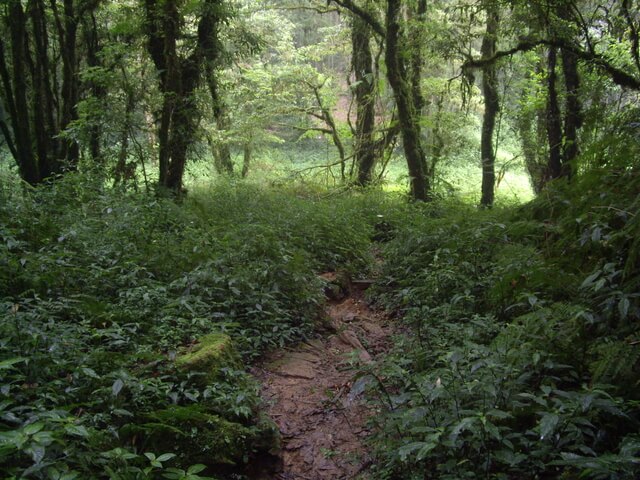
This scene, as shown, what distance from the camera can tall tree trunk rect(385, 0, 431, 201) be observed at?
463 inches

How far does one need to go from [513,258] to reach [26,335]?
16.0ft

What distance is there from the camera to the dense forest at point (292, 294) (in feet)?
9.07

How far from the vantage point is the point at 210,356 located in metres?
3.92

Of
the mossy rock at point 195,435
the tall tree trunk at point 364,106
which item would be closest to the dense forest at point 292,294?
the mossy rock at point 195,435

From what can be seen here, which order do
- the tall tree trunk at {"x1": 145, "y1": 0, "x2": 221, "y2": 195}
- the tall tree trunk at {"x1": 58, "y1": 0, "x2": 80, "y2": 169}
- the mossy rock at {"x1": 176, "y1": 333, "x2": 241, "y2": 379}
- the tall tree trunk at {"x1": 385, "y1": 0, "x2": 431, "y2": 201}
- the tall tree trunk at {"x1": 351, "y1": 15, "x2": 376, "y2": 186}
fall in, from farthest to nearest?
the tall tree trunk at {"x1": 351, "y1": 15, "x2": 376, "y2": 186} < the tall tree trunk at {"x1": 385, "y1": 0, "x2": 431, "y2": 201} < the tall tree trunk at {"x1": 58, "y1": 0, "x2": 80, "y2": 169} < the tall tree trunk at {"x1": 145, "y1": 0, "x2": 221, "y2": 195} < the mossy rock at {"x1": 176, "y1": 333, "x2": 241, "y2": 379}

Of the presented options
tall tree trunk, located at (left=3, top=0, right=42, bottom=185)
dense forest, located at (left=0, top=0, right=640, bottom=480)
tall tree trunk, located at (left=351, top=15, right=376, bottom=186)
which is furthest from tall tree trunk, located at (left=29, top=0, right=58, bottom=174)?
tall tree trunk, located at (left=351, top=15, right=376, bottom=186)

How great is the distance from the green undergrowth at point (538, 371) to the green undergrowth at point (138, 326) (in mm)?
1252

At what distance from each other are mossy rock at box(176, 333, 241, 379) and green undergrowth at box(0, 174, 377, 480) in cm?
1

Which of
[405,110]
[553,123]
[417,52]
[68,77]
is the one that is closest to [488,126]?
[417,52]

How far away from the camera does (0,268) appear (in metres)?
4.27

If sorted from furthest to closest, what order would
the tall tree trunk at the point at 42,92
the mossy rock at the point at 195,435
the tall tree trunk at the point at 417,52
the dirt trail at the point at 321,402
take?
the tall tree trunk at the point at 417,52, the tall tree trunk at the point at 42,92, the dirt trail at the point at 321,402, the mossy rock at the point at 195,435

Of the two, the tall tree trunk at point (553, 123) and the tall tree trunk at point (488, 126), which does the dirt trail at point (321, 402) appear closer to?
the tall tree trunk at point (553, 123)

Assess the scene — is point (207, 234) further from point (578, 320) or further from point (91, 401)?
point (578, 320)

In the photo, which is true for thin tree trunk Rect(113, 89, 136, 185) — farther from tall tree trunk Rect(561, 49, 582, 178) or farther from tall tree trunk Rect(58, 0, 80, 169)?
tall tree trunk Rect(561, 49, 582, 178)
